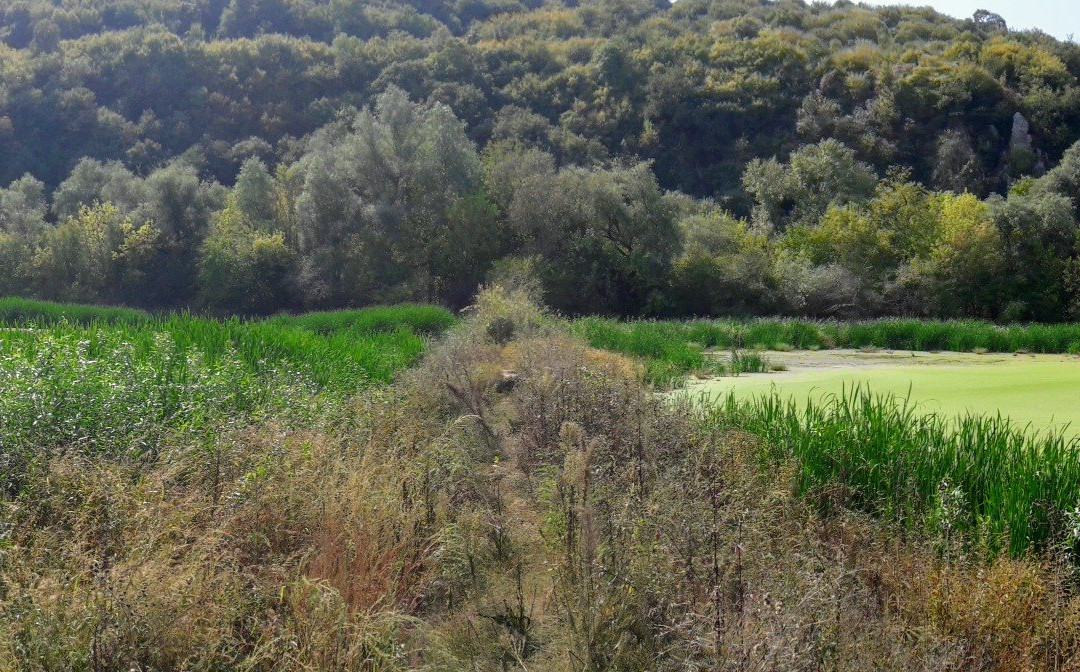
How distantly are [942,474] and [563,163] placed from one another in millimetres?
31312

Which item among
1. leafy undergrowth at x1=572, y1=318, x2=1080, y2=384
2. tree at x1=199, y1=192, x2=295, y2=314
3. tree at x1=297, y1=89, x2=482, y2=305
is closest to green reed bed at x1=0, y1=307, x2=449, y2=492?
leafy undergrowth at x1=572, y1=318, x2=1080, y2=384

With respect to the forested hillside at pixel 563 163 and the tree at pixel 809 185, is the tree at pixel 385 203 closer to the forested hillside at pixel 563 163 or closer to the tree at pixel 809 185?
the forested hillside at pixel 563 163

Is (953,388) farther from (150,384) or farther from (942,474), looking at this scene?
(150,384)

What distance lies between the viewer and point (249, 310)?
26.6m

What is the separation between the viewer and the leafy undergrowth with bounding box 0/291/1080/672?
11.4 ft

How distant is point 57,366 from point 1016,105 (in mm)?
36767

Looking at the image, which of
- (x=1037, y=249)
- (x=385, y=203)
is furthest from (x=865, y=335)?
(x=385, y=203)

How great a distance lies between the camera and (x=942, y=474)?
5.11m

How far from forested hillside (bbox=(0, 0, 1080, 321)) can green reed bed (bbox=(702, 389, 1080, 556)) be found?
14.9 meters

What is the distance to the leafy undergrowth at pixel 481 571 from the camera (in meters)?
3.47

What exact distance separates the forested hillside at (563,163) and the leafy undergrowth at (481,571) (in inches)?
606

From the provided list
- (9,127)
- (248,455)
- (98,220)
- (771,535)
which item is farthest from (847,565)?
(9,127)

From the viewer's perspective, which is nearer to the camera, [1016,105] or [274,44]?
[1016,105]

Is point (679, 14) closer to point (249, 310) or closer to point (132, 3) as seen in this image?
point (132, 3)
